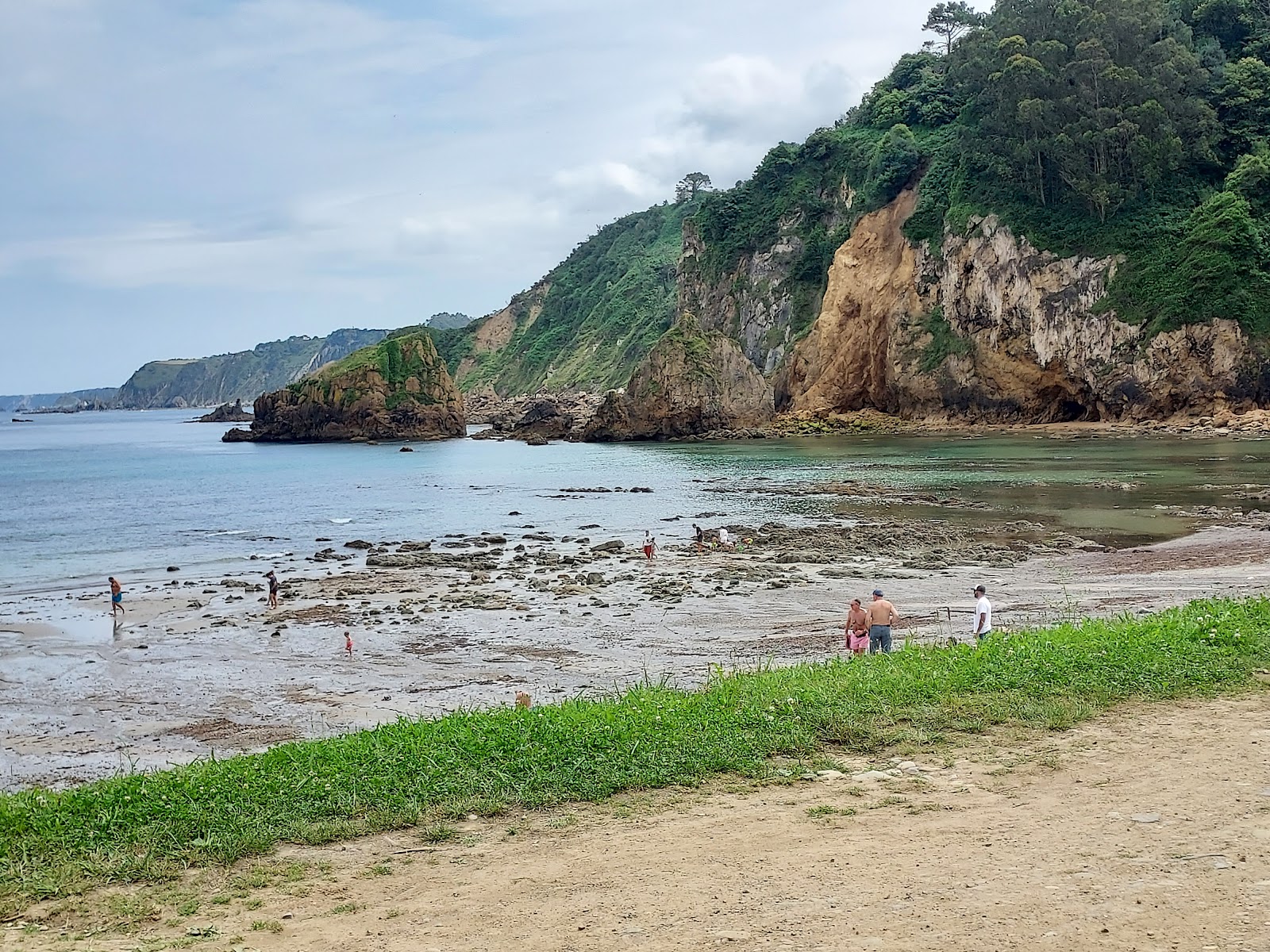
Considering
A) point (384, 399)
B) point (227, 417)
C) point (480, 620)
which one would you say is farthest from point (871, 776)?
point (227, 417)

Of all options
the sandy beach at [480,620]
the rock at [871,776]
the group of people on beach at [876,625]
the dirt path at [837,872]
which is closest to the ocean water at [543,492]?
the sandy beach at [480,620]

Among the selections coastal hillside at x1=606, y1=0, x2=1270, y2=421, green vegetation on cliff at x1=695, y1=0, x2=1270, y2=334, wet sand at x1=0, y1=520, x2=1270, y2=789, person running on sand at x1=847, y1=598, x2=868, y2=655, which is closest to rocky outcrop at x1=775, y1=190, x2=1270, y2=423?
coastal hillside at x1=606, y1=0, x2=1270, y2=421

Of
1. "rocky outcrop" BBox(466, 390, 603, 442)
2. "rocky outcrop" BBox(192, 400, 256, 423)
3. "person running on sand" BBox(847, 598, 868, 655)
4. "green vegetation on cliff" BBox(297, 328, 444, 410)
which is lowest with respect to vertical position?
"person running on sand" BBox(847, 598, 868, 655)

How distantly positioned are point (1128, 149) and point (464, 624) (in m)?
62.1

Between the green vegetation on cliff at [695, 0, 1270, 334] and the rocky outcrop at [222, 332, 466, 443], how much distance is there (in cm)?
4650

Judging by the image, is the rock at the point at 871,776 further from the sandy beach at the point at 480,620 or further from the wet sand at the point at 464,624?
the sandy beach at the point at 480,620

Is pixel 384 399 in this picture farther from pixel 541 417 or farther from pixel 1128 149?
pixel 1128 149

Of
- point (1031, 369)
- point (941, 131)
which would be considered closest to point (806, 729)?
point (1031, 369)

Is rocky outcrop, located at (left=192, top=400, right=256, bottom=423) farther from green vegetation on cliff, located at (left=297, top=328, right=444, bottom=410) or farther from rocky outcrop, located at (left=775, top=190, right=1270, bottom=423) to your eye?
rocky outcrop, located at (left=775, top=190, right=1270, bottom=423)

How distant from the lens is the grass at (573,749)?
25.7 ft

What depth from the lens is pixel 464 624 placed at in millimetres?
22734

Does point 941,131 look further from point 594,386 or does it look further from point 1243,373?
point 594,386

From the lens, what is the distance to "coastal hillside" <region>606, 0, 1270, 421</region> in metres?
63.8

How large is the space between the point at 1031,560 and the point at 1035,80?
176 ft
